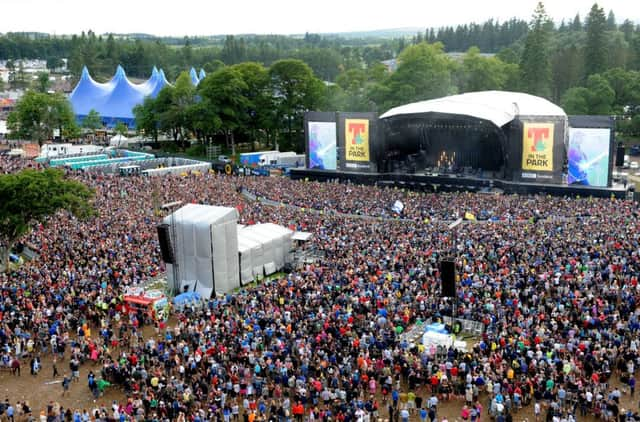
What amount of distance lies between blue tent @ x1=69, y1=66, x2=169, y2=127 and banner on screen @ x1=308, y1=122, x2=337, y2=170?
34.6m

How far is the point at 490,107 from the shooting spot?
130 ft

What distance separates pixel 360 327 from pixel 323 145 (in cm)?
2789

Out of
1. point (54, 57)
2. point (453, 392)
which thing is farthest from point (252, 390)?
point (54, 57)

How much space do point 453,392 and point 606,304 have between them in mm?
5469

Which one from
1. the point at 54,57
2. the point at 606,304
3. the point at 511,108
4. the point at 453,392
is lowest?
the point at 453,392

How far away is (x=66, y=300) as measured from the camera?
2039 centimetres

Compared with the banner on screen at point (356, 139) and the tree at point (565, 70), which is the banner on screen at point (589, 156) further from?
the tree at point (565, 70)

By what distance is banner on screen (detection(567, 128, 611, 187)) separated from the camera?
116 ft

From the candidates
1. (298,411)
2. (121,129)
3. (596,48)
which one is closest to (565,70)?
(596,48)

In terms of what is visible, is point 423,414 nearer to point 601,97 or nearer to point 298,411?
point 298,411

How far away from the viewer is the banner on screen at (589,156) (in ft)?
116

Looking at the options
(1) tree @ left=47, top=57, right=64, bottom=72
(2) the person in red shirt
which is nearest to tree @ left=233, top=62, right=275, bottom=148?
(2) the person in red shirt

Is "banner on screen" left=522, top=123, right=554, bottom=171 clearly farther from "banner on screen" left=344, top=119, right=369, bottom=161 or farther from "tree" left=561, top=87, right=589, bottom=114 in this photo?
"tree" left=561, top=87, right=589, bottom=114

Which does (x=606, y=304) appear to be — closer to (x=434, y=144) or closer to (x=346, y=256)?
(x=346, y=256)
